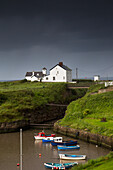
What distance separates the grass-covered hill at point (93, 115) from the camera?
42350mm

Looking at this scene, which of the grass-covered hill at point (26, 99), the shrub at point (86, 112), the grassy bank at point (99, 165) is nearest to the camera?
the grassy bank at point (99, 165)

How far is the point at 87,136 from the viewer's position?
4206cm

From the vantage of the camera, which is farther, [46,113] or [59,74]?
[59,74]

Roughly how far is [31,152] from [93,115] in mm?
16737

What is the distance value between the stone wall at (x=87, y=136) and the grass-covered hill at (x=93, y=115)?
27.8 inches

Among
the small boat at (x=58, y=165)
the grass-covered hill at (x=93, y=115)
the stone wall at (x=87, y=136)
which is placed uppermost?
the grass-covered hill at (x=93, y=115)

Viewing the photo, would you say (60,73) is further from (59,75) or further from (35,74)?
(35,74)

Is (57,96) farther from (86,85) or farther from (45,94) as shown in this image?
(86,85)

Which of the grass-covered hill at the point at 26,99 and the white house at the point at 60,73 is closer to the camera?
the grass-covered hill at the point at 26,99

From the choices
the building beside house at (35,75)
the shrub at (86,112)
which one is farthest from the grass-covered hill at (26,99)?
the building beside house at (35,75)

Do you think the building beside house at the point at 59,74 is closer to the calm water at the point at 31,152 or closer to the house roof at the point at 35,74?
the house roof at the point at 35,74

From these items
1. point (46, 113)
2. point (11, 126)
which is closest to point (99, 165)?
point (11, 126)

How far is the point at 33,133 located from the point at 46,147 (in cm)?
1009

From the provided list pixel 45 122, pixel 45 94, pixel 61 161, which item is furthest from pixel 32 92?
pixel 61 161
